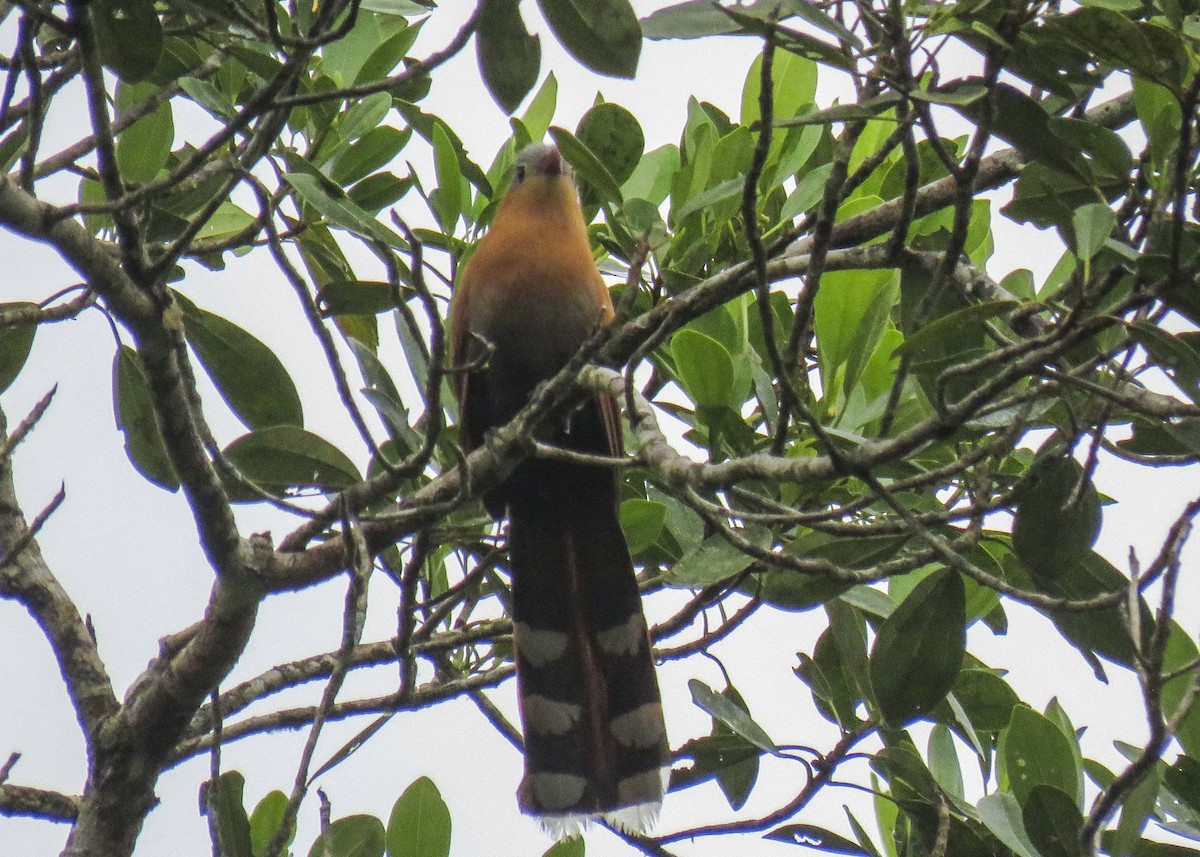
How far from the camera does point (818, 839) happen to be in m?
3.11

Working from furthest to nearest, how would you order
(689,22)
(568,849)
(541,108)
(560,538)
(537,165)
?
(537,165) < (560,538) < (541,108) < (568,849) < (689,22)

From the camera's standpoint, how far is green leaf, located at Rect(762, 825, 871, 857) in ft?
10.1

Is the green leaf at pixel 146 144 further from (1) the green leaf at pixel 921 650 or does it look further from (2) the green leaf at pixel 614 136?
(1) the green leaf at pixel 921 650

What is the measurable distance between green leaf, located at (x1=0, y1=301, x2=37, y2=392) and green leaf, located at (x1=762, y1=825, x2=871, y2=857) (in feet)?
7.37

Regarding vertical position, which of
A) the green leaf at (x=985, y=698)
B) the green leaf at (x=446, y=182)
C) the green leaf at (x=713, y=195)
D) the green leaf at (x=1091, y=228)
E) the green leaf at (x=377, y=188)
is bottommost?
the green leaf at (x=985, y=698)

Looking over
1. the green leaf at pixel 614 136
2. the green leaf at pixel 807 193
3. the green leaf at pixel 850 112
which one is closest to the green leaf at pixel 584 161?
the green leaf at pixel 614 136

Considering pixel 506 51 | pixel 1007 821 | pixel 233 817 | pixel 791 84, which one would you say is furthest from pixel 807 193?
pixel 233 817

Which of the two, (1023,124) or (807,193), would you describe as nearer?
(1023,124)

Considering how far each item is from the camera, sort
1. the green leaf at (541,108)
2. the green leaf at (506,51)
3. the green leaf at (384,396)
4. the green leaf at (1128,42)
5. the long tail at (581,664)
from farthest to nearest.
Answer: the green leaf at (541,108), the long tail at (581,664), the green leaf at (384,396), the green leaf at (506,51), the green leaf at (1128,42)

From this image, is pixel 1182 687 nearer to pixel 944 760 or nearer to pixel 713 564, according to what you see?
pixel 944 760

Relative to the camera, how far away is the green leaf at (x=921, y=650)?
270 cm

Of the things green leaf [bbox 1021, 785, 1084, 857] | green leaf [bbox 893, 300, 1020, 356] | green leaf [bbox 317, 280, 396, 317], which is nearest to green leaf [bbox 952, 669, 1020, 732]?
green leaf [bbox 1021, 785, 1084, 857]

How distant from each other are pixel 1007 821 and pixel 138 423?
2216mm

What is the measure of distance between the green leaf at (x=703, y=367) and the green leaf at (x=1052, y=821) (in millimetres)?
1028
